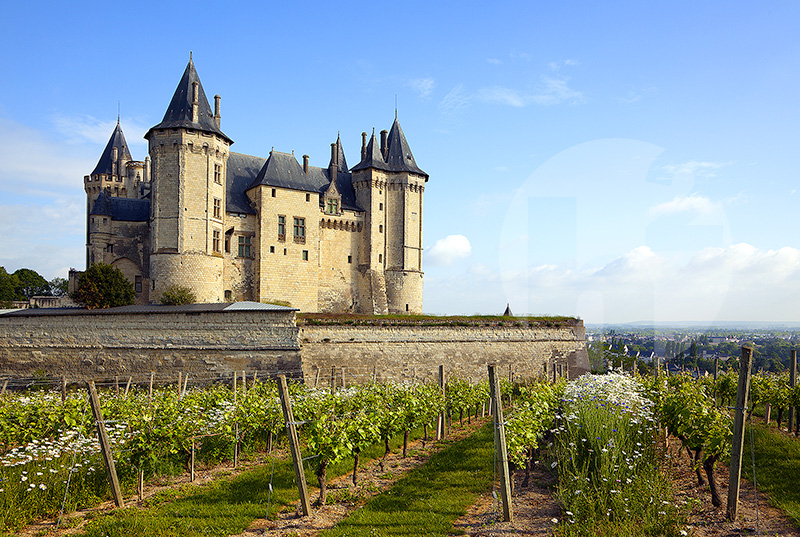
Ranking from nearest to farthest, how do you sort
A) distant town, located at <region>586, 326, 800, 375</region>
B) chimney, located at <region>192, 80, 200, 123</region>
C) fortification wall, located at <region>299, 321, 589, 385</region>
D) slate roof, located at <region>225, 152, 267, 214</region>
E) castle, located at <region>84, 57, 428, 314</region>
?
1. fortification wall, located at <region>299, 321, 589, 385</region>
2. distant town, located at <region>586, 326, 800, 375</region>
3. castle, located at <region>84, 57, 428, 314</region>
4. chimney, located at <region>192, 80, 200, 123</region>
5. slate roof, located at <region>225, 152, 267, 214</region>

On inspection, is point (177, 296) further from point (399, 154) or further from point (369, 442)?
point (369, 442)

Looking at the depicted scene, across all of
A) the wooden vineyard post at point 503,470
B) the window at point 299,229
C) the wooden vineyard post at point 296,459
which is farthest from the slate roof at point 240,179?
the wooden vineyard post at point 503,470

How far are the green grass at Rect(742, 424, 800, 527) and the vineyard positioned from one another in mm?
738

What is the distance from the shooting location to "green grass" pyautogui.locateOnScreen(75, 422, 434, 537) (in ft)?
22.5

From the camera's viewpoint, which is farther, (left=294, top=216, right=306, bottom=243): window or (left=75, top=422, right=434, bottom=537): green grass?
(left=294, top=216, right=306, bottom=243): window

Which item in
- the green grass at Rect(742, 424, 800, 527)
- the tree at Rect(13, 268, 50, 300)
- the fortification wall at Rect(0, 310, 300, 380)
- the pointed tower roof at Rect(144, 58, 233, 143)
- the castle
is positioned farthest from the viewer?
the tree at Rect(13, 268, 50, 300)

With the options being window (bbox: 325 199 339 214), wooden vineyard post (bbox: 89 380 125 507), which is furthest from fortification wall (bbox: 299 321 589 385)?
wooden vineyard post (bbox: 89 380 125 507)

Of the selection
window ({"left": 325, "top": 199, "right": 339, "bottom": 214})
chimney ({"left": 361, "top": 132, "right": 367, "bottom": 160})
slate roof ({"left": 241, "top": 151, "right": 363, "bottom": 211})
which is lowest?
window ({"left": 325, "top": 199, "right": 339, "bottom": 214})

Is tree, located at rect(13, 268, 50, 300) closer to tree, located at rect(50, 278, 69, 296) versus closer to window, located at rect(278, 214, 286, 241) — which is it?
tree, located at rect(50, 278, 69, 296)

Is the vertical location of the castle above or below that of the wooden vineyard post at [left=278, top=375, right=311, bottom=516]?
above

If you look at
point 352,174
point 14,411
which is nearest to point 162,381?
point 14,411

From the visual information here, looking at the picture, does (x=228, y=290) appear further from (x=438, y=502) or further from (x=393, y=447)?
(x=438, y=502)

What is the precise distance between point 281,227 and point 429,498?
95.1 ft

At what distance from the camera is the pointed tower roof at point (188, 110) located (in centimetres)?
3044
